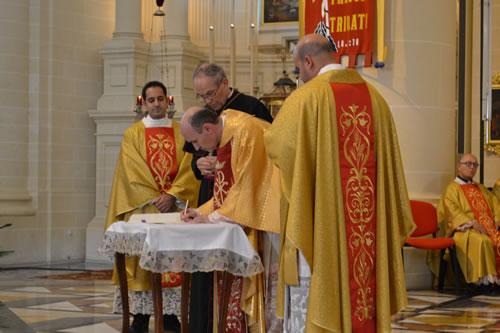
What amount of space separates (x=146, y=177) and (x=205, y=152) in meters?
1.48

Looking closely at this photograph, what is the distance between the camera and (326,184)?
4.09 metres

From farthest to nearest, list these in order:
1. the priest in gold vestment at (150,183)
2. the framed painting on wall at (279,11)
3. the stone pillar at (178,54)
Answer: the framed painting on wall at (279,11) < the stone pillar at (178,54) < the priest in gold vestment at (150,183)

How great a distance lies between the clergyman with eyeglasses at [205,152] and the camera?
15.4ft

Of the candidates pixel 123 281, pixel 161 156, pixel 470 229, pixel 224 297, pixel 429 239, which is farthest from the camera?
pixel 470 229

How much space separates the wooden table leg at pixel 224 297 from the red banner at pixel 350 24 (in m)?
4.47

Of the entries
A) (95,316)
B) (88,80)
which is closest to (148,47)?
(88,80)

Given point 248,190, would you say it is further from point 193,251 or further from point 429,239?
point 429,239

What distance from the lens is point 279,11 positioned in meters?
12.3

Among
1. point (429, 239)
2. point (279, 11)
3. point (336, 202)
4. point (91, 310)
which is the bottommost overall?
point (91, 310)

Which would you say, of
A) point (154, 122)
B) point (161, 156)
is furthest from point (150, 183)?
point (154, 122)

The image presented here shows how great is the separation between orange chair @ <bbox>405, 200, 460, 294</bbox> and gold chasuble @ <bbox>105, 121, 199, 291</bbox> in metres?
3.07

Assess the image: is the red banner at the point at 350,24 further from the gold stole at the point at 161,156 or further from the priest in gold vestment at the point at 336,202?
the priest in gold vestment at the point at 336,202

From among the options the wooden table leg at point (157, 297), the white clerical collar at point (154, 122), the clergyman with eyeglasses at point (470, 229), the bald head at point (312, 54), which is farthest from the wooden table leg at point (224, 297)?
the clergyman with eyeglasses at point (470, 229)

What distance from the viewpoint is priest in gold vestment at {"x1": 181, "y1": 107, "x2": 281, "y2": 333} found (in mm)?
4398
